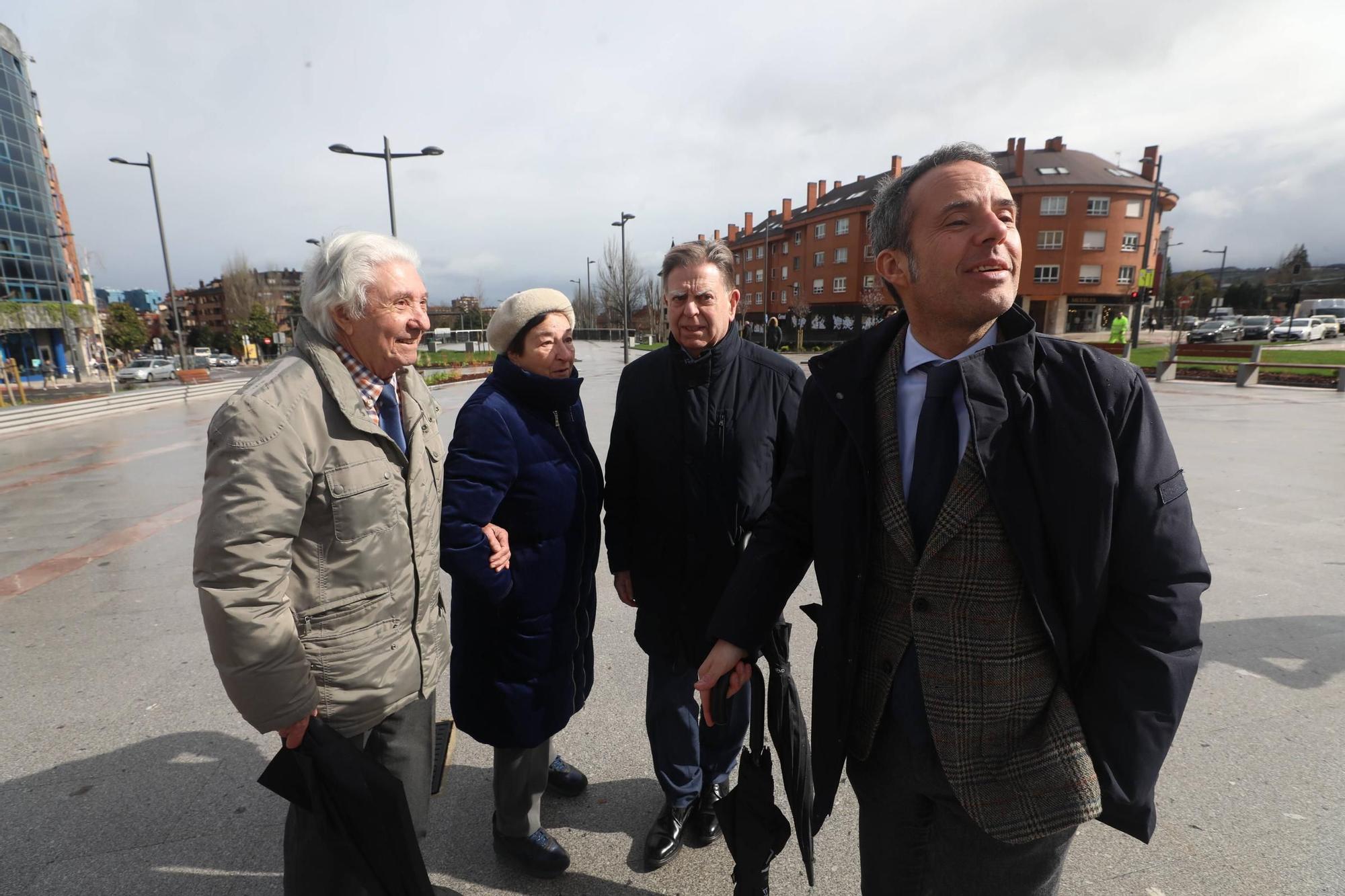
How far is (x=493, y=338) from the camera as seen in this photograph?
2268mm

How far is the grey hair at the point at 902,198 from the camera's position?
1471mm

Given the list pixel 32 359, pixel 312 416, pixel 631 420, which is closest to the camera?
pixel 312 416

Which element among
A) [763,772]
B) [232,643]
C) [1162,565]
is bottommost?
[763,772]

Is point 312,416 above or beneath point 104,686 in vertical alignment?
above

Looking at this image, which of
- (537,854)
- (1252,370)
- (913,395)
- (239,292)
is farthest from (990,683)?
(239,292)

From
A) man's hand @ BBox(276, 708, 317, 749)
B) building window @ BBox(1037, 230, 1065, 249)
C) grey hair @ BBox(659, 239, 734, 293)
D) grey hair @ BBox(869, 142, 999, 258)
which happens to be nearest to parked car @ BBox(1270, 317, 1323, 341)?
building window @ BBox(1037, 230, 1065, 249)

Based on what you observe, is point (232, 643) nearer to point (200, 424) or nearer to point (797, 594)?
point (797, 594)

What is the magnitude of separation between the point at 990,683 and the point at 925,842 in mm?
478

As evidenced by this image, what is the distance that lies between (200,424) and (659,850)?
1640cm

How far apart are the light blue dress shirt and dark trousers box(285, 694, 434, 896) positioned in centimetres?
154

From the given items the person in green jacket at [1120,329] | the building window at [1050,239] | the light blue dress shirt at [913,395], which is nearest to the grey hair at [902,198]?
the light blue dress shirt at [913,395]

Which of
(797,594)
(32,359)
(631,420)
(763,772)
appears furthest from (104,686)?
(32,359)

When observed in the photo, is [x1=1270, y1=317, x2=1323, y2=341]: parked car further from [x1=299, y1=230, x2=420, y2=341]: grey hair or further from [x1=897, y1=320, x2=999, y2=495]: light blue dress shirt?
[x1=299, y1=230, x2=420, y2=341]: grey hair

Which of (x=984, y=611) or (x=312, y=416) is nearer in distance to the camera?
(x=984, y=611)
